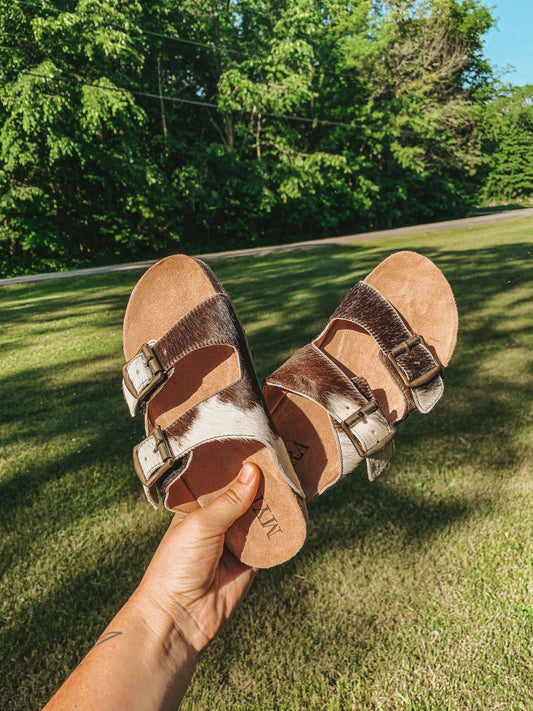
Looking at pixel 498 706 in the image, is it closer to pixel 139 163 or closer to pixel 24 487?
pixel 24 487

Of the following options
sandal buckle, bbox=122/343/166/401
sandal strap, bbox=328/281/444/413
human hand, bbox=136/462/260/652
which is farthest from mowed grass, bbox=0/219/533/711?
sandal buckle, bbox=122/343/166/401

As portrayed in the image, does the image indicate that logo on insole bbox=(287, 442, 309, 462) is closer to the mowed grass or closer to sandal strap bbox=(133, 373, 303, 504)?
sandal strap bbox=(133, 373, 303, 504)

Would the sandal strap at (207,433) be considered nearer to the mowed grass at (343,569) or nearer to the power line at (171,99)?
the mowed grass at (343,569)

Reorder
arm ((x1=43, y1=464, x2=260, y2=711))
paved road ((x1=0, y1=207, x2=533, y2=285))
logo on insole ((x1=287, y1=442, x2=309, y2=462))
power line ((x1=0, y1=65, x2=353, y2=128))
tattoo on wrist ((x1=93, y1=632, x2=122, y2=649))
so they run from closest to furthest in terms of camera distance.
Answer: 1. arm ((x1=43, y1=464, x2=260, y2=711))
2. tattoo on wrist ((x1=93, y1=632, x2=122, y2=649))
3. logo on insole ((x1=287, y1=442, x2=309, y2=462))
4. power line ((x1=0, y1=65, x2=353, y2=128))
5. paved road ((x1=0, y1=207, x2=533, y2=285))

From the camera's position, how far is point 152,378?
1.65 meters

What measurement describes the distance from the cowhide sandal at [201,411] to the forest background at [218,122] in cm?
1544

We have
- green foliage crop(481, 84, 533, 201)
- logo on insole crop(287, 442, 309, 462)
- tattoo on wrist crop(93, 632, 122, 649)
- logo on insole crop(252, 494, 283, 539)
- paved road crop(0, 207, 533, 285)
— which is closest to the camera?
tattoo on wrist crop(93, 632, 122, 649)

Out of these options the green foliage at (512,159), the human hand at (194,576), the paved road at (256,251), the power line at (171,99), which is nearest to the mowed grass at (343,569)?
the human hand at (194,576)

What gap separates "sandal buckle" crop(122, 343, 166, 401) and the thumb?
42 cm

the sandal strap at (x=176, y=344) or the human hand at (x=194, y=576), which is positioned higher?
the sandal strap at (x=176, y=344)

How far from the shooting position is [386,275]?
201 cm

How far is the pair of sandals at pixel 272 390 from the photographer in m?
1.55

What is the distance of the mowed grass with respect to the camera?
5.16 ft

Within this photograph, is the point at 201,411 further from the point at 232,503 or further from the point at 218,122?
the point at 218,122
